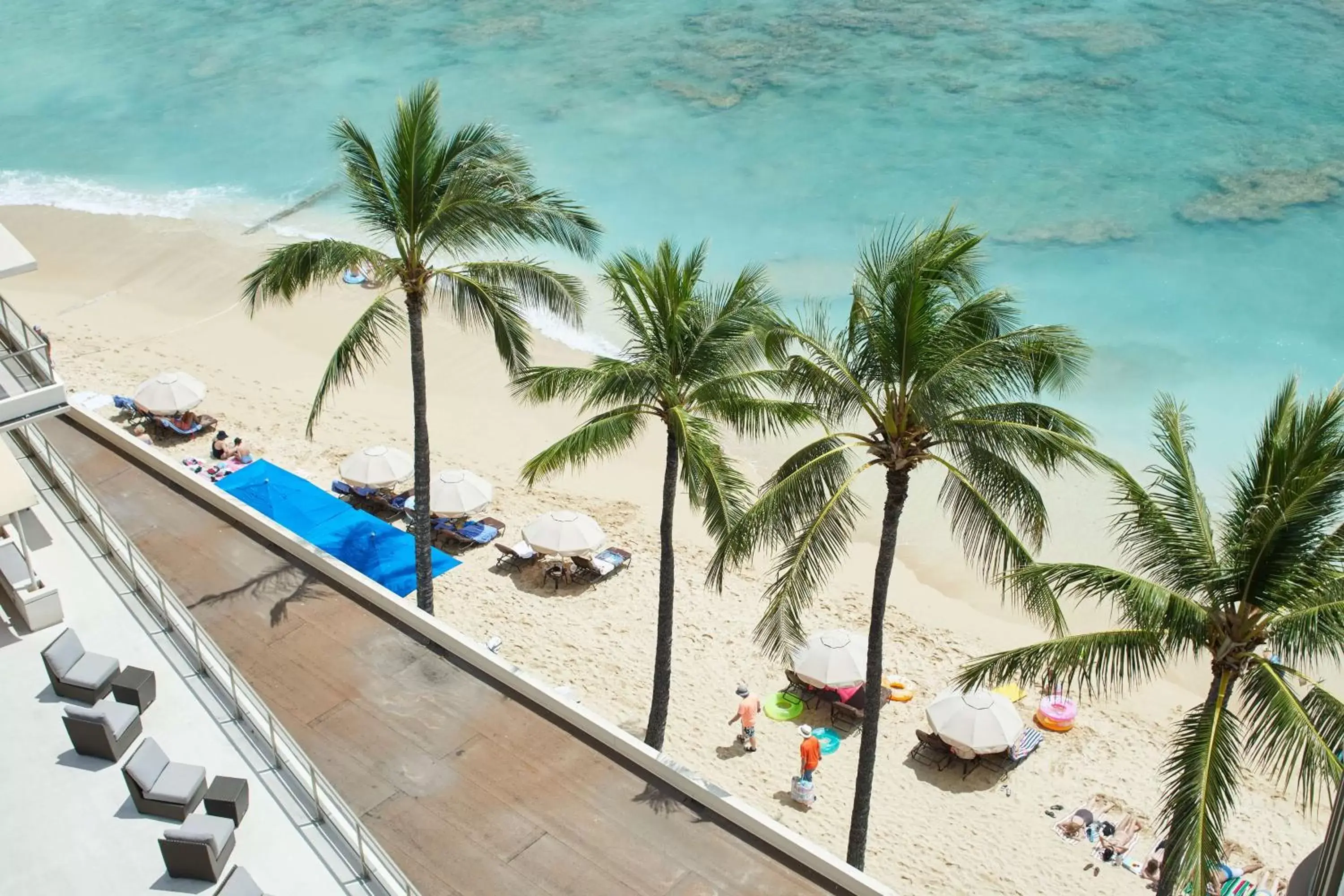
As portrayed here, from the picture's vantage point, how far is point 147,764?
438 inches

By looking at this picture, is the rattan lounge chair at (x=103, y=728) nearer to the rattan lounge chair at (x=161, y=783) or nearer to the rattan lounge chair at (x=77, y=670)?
the rattan lounge chair at (x=77, y=670)

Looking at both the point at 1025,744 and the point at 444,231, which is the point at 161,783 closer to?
the point at 444,231

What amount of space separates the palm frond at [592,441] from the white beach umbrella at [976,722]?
6924 millimetres

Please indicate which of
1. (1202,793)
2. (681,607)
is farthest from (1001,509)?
(681,607)

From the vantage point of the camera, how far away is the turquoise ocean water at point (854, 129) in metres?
40.8

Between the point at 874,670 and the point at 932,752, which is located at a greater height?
the point at 874,670

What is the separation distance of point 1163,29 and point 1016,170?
54.2ft

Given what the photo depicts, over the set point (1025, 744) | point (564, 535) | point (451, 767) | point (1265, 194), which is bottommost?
point (1025, 744)

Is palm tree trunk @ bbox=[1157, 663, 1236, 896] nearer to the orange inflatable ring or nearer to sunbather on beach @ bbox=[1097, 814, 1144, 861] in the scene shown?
sunbather on beach @ bbox=[1097, 814, 1144, 861]

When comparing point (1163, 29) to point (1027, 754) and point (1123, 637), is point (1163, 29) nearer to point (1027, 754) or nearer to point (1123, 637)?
point (1027, 754)

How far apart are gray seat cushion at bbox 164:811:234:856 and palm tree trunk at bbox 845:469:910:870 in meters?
7.82

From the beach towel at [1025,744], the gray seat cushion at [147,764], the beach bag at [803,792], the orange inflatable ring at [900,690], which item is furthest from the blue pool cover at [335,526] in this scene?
the gray seat cushion at [147,764]

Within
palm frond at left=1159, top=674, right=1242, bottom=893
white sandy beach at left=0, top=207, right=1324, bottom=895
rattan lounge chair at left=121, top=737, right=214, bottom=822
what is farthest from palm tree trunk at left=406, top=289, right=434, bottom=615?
palm frond at left=1159, top=674, right=1242, bottom=893

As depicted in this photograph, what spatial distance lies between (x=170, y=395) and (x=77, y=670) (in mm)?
18092
